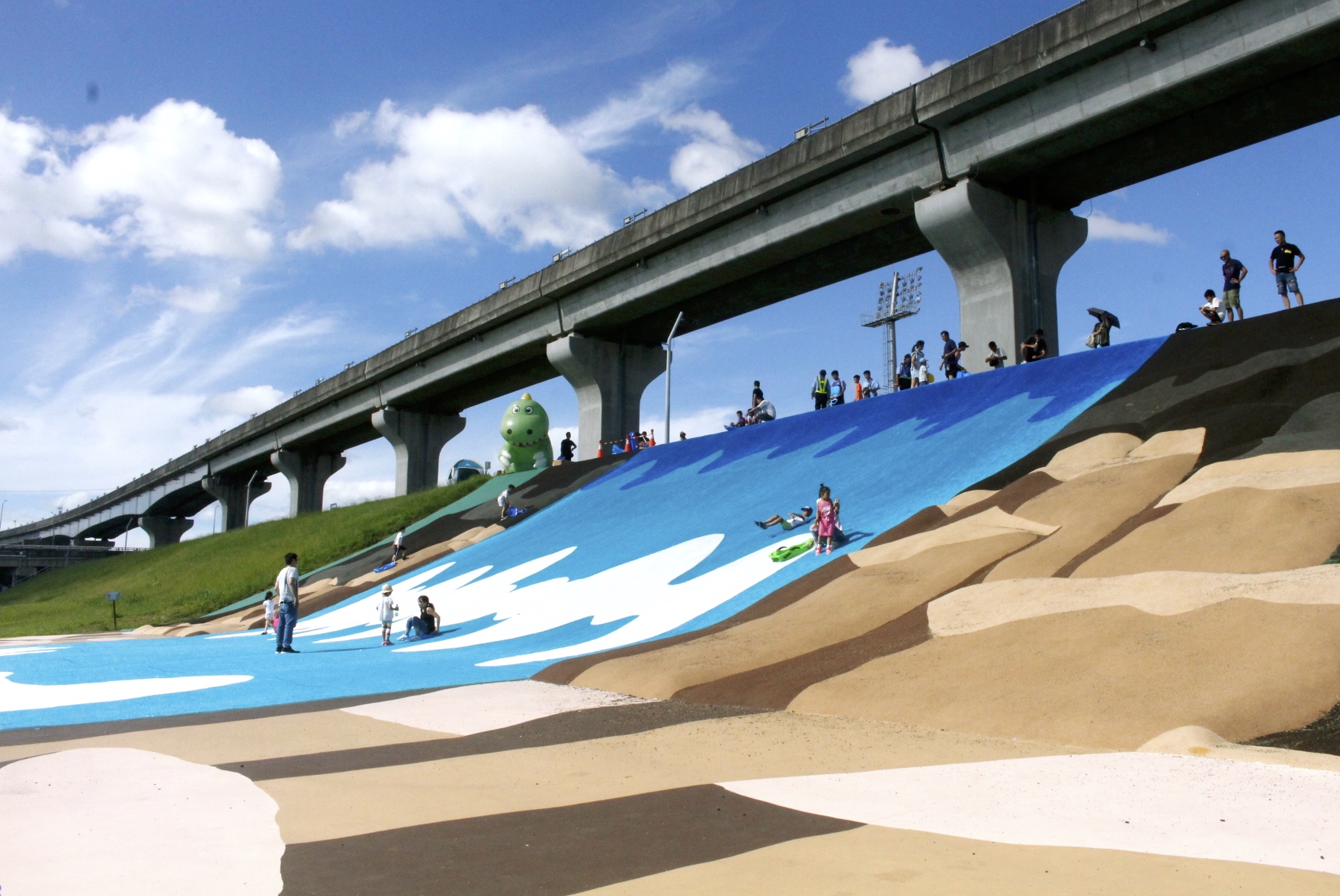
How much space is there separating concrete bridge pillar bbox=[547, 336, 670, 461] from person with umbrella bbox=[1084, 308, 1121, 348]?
21.0 meters

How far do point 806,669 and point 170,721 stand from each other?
660cm

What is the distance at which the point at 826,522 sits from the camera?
16156 millimetres

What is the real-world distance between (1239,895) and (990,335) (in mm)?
21805

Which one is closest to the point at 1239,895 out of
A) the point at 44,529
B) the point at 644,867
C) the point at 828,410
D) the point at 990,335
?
the point at 644,867

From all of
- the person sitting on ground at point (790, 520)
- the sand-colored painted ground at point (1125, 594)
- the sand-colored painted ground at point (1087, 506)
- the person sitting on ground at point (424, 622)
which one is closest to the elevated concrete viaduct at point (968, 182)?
the person sitting on ground at point (790, 520)

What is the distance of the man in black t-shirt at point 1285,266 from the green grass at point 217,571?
28.6 meters

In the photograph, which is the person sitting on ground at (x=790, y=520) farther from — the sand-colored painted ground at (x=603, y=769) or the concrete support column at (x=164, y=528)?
the concrete support column at (x=164, y=528)

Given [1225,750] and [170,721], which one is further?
[170,721]

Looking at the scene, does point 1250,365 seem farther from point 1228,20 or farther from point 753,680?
point 753,680

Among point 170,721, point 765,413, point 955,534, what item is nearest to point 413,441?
point 765,413

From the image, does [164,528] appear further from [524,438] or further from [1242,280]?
[1242,280]

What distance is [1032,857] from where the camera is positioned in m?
4.43

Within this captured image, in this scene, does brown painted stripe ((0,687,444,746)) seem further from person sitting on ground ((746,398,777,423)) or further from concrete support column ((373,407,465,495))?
concrete support column ((373,407,465,495))

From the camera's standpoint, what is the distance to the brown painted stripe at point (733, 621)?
12.0 metres
